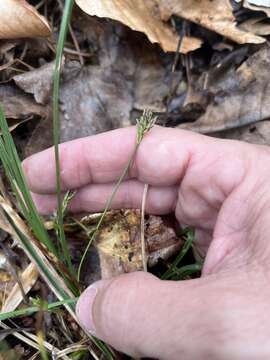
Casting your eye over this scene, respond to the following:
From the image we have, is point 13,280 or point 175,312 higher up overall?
point 175,312

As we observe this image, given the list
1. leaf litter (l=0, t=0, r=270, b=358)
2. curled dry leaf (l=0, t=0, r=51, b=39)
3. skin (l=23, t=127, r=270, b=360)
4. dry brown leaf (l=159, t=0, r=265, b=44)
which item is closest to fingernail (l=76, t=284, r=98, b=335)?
skin (l=23, t=127, r=270, b=360)

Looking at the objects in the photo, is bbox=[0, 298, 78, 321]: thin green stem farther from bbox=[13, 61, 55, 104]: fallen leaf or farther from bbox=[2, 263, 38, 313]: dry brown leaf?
bbox=[13, 61, 55, 104]: fallen leaf

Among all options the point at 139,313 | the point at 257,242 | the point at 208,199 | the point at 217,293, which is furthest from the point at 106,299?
the point at 208,199

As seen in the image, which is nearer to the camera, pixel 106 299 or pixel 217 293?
pixel 217 293

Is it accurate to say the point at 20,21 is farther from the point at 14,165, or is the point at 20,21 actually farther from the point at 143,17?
the point at 14,165

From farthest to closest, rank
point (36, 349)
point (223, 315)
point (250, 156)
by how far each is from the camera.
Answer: point (36, 349) < point (250, 156) < point (223, 315)

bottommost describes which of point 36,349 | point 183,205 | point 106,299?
point 36,349

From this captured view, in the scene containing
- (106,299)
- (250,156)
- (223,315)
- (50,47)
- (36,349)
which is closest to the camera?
(223,315)

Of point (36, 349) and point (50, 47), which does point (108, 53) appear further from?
point (36, 349)
